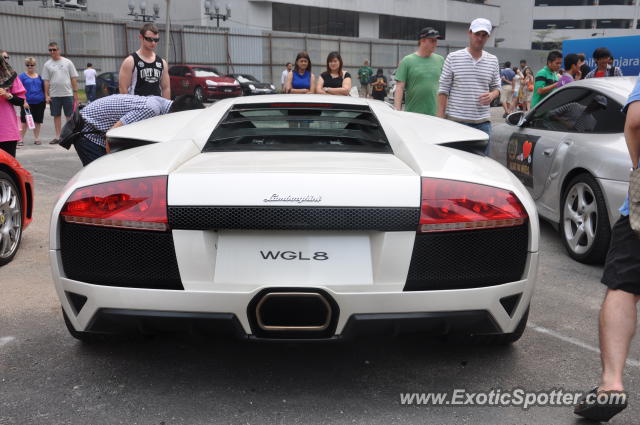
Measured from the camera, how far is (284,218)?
90.3 inches

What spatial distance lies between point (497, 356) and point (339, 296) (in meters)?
1.11

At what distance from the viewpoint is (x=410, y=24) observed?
172 ft

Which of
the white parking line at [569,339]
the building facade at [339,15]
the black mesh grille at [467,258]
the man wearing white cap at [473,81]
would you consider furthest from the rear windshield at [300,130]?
the building facade at [339,15]

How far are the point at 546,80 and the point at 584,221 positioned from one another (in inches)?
184

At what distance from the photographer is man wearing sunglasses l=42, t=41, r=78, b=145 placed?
39.6 feet

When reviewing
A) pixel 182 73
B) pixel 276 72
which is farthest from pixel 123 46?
pixel 276 72

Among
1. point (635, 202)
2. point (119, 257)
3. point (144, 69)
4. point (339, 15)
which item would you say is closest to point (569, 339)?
point (635, 202)

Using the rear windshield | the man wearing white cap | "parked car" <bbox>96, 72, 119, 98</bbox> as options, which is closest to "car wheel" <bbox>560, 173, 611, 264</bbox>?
the man wearing white cap

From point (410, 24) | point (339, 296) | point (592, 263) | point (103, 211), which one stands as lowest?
point (592, 263)

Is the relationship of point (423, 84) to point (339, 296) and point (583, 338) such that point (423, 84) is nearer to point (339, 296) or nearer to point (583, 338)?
point (583, 338)

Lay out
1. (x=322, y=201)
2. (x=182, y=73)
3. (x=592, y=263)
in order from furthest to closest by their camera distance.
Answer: (x=182, y=73), (x=592, y=263), (x=322, y=201)

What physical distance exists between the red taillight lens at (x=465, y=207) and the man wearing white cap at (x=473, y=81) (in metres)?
3.36

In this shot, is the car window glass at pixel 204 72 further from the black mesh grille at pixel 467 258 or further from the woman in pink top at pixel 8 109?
the black mesh grille at pixel 467 258

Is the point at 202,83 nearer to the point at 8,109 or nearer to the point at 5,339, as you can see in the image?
the point at 8,109
